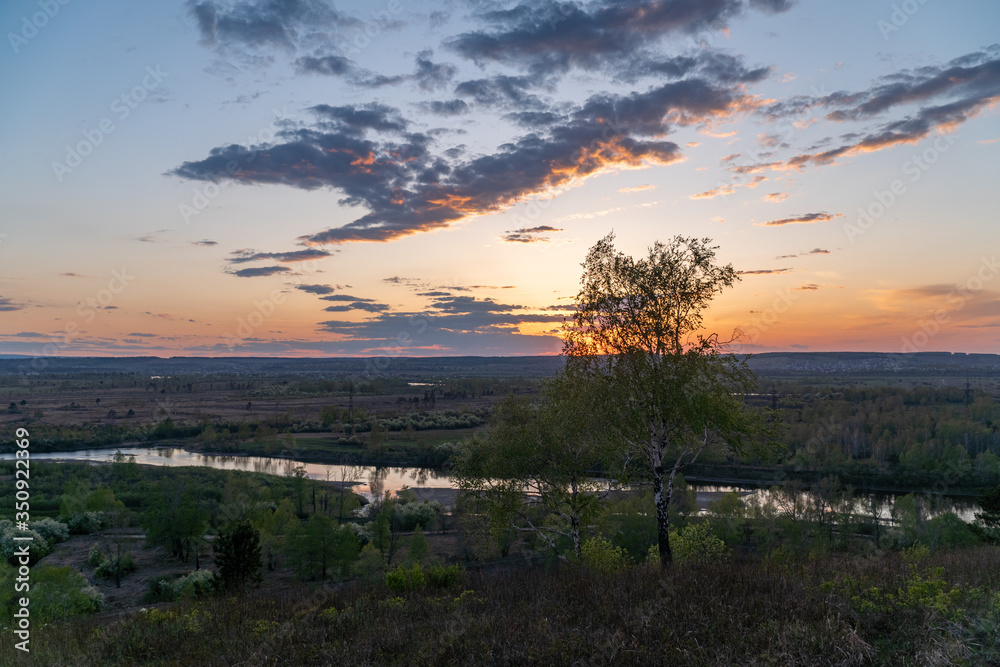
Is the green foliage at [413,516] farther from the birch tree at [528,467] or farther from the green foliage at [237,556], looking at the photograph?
the birch tree at [528,467]

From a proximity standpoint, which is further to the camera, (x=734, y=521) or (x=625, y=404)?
(x=734, y=521)

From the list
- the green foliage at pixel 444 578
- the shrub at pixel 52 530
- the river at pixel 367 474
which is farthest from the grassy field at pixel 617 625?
the river at pixel 367 474

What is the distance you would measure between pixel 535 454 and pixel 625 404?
283 inches

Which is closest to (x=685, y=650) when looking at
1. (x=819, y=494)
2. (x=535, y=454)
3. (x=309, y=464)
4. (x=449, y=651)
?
(x=449, y=651)

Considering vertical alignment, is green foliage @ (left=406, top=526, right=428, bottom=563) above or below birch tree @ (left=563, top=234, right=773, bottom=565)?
below

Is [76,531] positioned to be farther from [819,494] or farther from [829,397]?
[829,397]

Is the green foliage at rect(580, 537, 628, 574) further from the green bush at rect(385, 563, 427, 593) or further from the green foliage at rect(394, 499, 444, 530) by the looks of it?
the green foliage at rect(394, 499, 444, 530)

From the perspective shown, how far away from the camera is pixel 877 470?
276 feet

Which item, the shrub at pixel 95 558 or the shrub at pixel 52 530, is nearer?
the shrub at pixel 95 558

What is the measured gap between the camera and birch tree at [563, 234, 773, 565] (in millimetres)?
18344

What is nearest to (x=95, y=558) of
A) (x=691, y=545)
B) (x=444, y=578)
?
(x=444, y=578)

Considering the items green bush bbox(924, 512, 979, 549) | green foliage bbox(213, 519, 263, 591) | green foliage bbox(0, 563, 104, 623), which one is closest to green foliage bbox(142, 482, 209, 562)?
green foliage bbox(0, 563, 104, 623)

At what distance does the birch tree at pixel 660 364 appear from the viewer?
1834cm

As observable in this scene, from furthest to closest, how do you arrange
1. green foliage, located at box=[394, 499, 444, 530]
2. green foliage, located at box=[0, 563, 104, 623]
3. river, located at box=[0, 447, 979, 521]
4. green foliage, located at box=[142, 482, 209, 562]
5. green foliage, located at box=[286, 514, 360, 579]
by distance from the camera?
river, located at box=[0, 447, 979, 521] → green foliage, located at box=[394, 499, 444, 530] → green foliage, located at box=[142, 482, 209, 562] → green foliage, located at box=[286, 514, 360, 579] → green foliage, located at box=[0, 563, 104, 623]
